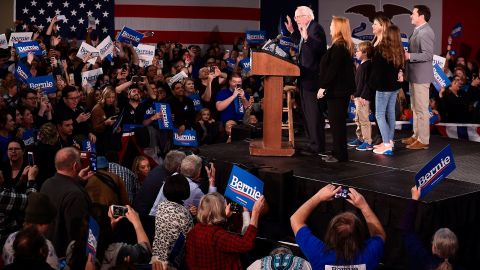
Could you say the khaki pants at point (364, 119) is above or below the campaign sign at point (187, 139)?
above

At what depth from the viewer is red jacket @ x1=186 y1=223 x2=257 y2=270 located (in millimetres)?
5113

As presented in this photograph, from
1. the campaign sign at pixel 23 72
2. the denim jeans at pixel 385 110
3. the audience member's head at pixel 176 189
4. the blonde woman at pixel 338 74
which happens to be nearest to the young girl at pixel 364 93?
the denim jeans at pixel 385 110

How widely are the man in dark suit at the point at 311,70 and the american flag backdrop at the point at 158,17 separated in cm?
791

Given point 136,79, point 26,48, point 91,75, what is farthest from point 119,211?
point 26,48

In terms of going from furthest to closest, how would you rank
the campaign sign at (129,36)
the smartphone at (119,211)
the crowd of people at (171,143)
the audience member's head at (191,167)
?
1. the campaign sign at (129,36)
2. the audience member's head at (191,167)
3. the smartphone at (119,211)
4. the crowd of people at (171,143)

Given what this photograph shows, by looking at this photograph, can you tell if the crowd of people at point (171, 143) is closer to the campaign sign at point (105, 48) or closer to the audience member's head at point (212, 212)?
the audience member's head at point (212, 212)

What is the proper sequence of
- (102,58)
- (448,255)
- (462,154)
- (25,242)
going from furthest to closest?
(102,58), (462,154), (448,255), (25,242)

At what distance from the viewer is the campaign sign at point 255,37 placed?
15.2 m

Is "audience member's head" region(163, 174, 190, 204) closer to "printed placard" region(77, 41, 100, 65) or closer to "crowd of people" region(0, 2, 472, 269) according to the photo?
"crowd of people" region(0, 2, 472, 269)

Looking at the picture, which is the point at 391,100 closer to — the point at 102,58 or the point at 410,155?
the point at 410,155

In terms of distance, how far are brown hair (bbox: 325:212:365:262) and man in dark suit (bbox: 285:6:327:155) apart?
346 centimetres

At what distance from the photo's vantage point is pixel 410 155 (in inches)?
321

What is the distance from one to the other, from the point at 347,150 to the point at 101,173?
8.59ft

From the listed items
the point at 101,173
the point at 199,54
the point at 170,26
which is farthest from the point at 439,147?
the point at 170,26
